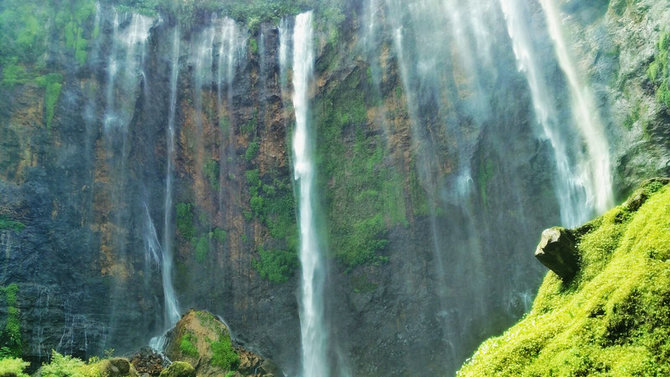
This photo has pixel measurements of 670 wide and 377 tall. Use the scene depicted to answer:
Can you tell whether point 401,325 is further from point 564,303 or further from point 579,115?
point 564,303

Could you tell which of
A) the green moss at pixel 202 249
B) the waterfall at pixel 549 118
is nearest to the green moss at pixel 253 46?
the green moss at pixel 202 249

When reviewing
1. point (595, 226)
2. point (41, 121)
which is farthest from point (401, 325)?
point (41, 121)

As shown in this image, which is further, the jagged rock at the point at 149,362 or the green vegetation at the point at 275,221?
the green vegetation at the point at 275,221

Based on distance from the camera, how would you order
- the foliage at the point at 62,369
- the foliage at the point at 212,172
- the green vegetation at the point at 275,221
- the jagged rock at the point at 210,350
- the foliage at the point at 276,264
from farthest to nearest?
the foliage at the point at 212,172, the green vegetation at the point at 275,221, the foliage at the point at 276,264, the jagged rock at the point at 210,350, the foliage at the point at 62,369

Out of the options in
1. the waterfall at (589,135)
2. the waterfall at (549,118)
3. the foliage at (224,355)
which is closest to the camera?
the waterfall at (589,135)

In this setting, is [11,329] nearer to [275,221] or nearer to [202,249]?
[202,249]

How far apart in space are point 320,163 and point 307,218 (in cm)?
255

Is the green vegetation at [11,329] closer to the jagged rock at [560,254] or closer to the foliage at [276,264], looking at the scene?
the foliage at [276,264]

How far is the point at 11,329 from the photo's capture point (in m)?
15.8

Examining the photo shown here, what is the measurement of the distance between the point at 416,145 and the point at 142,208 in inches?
450

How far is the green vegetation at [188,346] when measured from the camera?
60.7 ft

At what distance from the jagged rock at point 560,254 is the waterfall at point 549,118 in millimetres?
9826

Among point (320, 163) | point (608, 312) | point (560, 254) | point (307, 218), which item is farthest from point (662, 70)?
point (307, 218)

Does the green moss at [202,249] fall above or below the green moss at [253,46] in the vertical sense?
below
